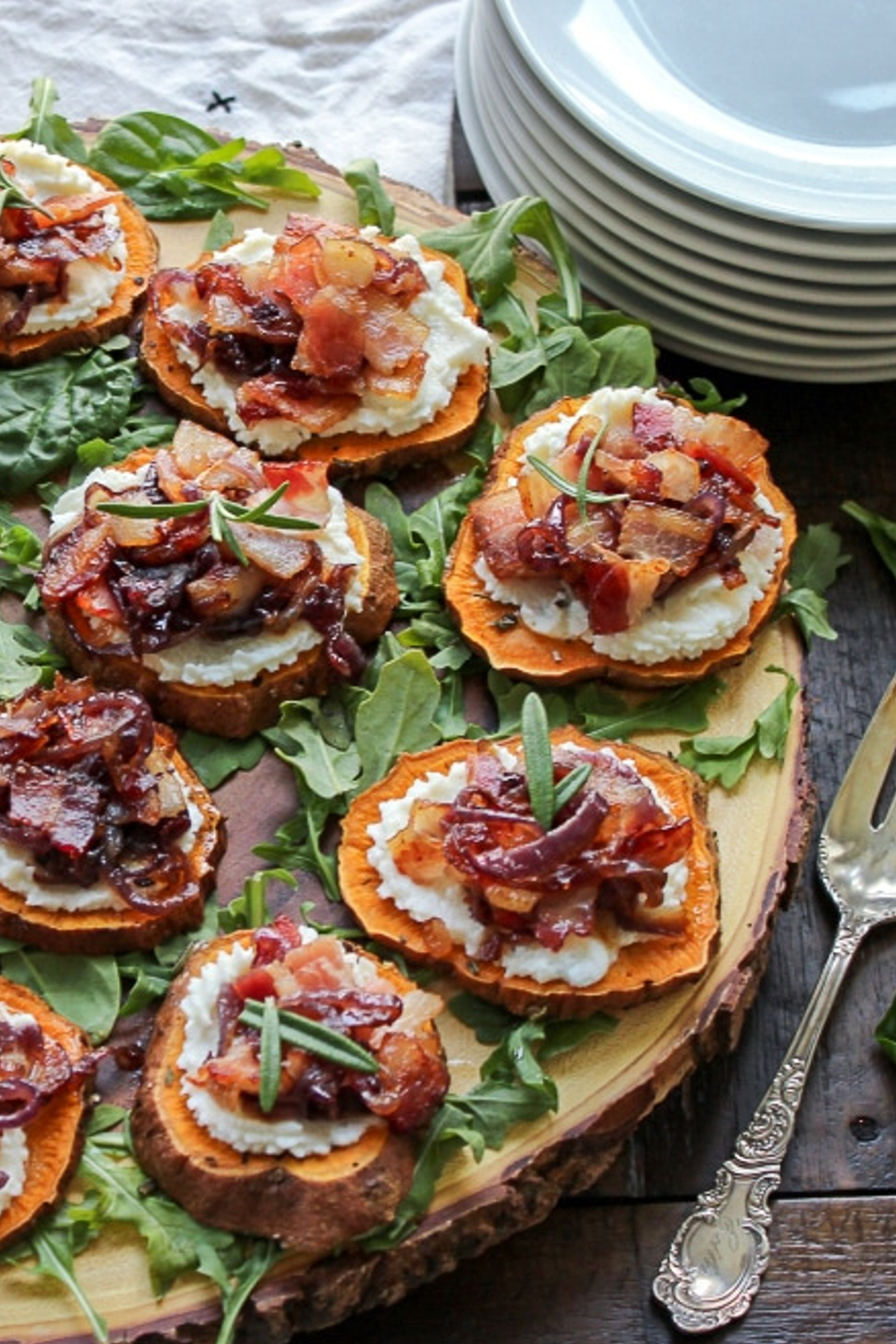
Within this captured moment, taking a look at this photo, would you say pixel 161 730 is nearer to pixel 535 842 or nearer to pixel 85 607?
pixel 85 607

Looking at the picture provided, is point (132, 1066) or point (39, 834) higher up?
point (39, 834)

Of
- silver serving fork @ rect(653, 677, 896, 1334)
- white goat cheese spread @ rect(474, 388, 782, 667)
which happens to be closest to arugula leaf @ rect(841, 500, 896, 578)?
silver serving fork @ rect(653, 677, 896, 1334)

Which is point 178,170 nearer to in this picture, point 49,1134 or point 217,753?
point 217,753

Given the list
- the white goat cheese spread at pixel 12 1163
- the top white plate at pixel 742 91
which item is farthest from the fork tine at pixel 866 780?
the white goat cheese spread at pixel 12 1163

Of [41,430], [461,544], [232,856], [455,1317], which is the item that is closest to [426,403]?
[461,544]

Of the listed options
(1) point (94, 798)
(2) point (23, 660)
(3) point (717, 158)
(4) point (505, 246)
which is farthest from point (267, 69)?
(1) point (94, 798)

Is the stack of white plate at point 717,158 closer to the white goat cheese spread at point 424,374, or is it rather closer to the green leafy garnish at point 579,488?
the white goat cheese spread at point 424,374
